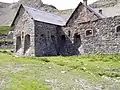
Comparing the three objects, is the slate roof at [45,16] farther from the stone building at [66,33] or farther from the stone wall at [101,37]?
the stone wall at [101,37]

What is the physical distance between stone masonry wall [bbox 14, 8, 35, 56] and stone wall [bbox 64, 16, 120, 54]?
8.01m

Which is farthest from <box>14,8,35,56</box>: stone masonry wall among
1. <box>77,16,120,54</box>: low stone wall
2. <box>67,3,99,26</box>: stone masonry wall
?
<box>77,16,120,54</box>: low stone wall

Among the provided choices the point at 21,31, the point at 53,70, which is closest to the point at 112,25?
the point at 21,31

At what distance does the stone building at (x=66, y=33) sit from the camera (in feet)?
134

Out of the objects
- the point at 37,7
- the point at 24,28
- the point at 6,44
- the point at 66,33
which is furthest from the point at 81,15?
the point at 37,7

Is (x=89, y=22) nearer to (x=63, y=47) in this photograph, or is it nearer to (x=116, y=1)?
(x=63, y=47)

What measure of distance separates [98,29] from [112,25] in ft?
8.08

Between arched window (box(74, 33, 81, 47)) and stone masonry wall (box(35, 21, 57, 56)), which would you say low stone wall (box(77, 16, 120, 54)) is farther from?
stone masonry wall (box(35, 21, 57, 56))

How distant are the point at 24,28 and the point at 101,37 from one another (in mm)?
13431

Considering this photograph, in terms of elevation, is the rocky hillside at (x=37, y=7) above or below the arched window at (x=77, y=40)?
above

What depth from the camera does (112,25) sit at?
4034cm

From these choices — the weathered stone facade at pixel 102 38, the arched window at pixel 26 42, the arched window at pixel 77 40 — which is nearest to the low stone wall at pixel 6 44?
the arched window at pixel 26 42

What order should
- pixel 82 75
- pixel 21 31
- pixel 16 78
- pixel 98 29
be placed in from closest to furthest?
pixel 16 78
pixel 82 75
pixel 98 29
pixel 21 31

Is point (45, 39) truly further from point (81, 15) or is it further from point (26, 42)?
point (81, 15)
